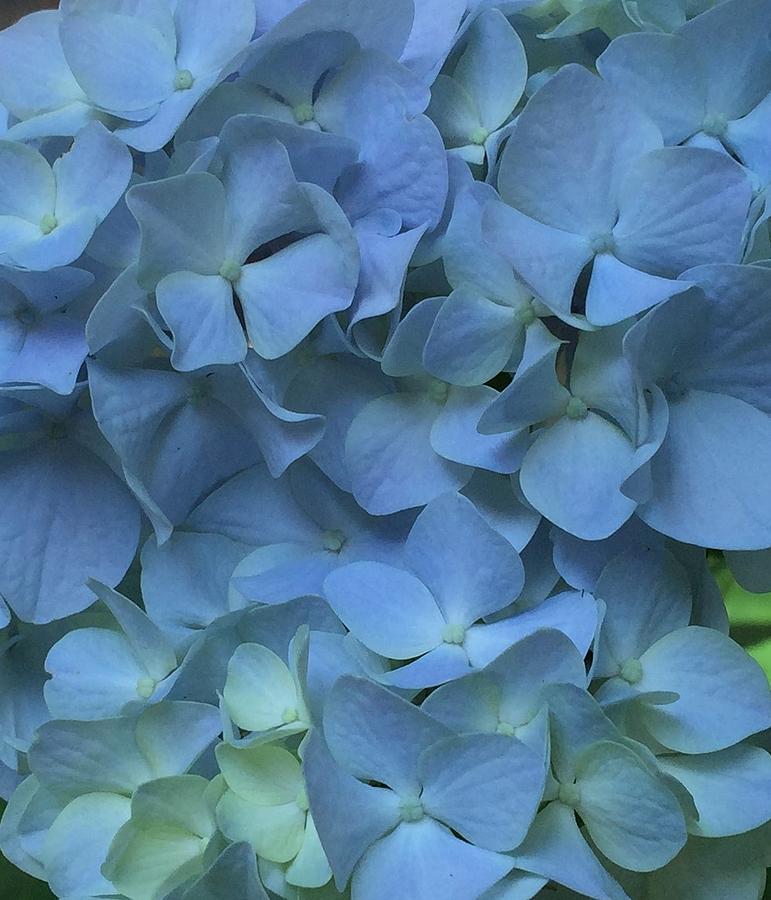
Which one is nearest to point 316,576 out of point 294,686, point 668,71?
point 294,686

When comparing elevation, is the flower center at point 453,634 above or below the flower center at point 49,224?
below

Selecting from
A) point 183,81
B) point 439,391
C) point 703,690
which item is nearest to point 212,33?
point 183,81

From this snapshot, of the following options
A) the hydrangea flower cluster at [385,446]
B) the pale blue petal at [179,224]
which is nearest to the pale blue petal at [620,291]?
the hydrangea flower cluster at [385,446]

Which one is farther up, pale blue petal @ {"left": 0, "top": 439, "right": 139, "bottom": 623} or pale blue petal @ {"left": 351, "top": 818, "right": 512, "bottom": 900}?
pale blue petal @ {"left": 0, "top": 439, "right": 139, "bottom": 623}

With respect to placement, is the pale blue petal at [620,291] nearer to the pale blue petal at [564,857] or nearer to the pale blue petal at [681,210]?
the pale blue petal at [681,210]

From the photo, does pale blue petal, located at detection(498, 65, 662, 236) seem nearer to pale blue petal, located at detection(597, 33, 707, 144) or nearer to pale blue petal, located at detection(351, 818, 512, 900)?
pale blue petal, located at detection(597, 33, 707, 144)

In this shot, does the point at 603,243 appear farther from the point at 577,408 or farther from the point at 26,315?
the point at 26,315

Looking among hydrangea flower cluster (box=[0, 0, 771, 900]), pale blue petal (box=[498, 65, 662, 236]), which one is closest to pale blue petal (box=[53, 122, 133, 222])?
hydrangea flower cluster (box=[0, 0, 771, 900])
